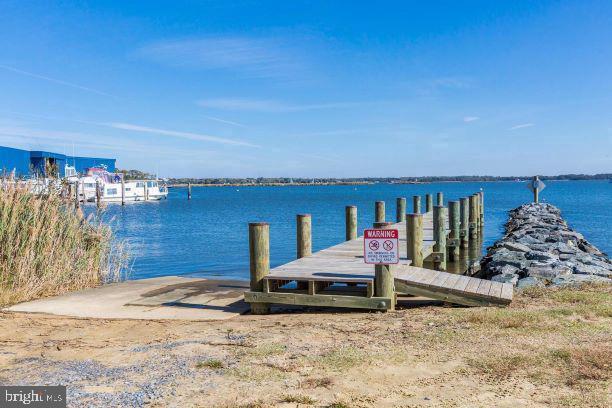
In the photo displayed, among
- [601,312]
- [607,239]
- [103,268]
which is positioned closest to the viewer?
[601,312]

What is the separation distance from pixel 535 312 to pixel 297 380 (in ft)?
14.0

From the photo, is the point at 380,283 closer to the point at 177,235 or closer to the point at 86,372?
the point at 86,372

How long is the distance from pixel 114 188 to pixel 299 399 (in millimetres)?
75364

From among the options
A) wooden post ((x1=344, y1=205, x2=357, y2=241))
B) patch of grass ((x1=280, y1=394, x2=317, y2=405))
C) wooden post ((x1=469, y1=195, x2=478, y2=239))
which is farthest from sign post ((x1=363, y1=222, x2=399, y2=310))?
wooden post ((x1=469, y1=195, x2=478, y2=239))

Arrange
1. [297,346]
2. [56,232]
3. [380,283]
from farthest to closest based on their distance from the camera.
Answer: [56,232], [380,283], [297,346]

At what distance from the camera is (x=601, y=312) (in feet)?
26.0

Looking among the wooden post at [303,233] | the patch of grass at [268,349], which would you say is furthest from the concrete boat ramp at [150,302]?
the patch of grass at [268,349]

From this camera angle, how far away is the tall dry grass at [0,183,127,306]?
10.1 m

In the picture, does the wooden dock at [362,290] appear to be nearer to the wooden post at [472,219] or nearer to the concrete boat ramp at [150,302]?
the concrete boat ramp at [150,302]

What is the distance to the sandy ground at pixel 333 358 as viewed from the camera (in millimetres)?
5203

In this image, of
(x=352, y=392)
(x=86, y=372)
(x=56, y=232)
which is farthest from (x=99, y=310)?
(x=352, y=392)

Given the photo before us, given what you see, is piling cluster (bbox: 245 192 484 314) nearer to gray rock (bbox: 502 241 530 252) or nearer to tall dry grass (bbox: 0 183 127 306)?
gray rock (bbox: 502 241 530 252)

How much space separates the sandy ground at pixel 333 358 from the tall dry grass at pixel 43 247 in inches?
66.3

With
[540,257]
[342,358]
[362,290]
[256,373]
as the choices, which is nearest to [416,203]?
[540,257]
